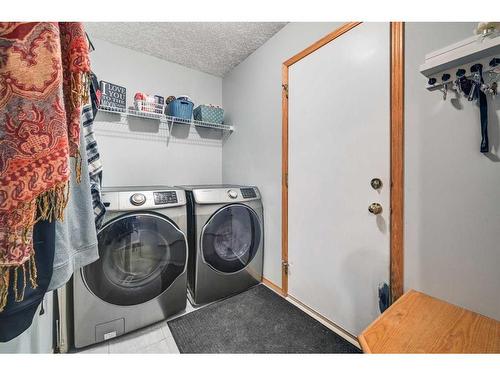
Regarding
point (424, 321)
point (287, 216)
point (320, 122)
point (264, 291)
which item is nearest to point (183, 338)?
point (264, 291)

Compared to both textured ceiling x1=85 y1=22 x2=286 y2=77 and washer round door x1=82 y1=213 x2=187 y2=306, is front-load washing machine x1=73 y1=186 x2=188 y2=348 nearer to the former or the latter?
washer round door x1=82 y1=213 x2=187 y2=306

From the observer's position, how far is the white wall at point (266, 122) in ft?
5.43

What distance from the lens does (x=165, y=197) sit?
1.41m

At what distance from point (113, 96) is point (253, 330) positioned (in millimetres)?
2088

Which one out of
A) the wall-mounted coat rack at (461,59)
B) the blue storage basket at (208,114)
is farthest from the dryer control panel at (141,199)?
the wall-mounted coat rack at (461,59)

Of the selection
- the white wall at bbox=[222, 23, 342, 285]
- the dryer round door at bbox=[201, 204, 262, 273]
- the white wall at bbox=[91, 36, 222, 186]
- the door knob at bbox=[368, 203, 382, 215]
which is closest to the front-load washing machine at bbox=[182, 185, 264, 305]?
the dryer round door at bbox=[201, 204, 262, 273]

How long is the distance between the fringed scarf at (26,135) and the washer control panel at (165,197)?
0.91m

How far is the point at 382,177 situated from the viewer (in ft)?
3.62

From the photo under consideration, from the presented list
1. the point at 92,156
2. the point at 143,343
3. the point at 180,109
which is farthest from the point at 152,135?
the point at 143,343

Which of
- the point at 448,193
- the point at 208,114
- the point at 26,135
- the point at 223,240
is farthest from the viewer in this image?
the point at 208,114

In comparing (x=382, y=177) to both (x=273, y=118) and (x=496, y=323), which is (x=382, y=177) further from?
(x=273, y=118)

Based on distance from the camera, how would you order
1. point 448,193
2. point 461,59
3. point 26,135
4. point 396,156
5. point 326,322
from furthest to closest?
point 326,322
point 396,156
point 448,193
point 461,59
point 26,135

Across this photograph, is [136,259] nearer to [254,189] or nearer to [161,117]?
[254,189]

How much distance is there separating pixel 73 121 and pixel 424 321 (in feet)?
4.29
